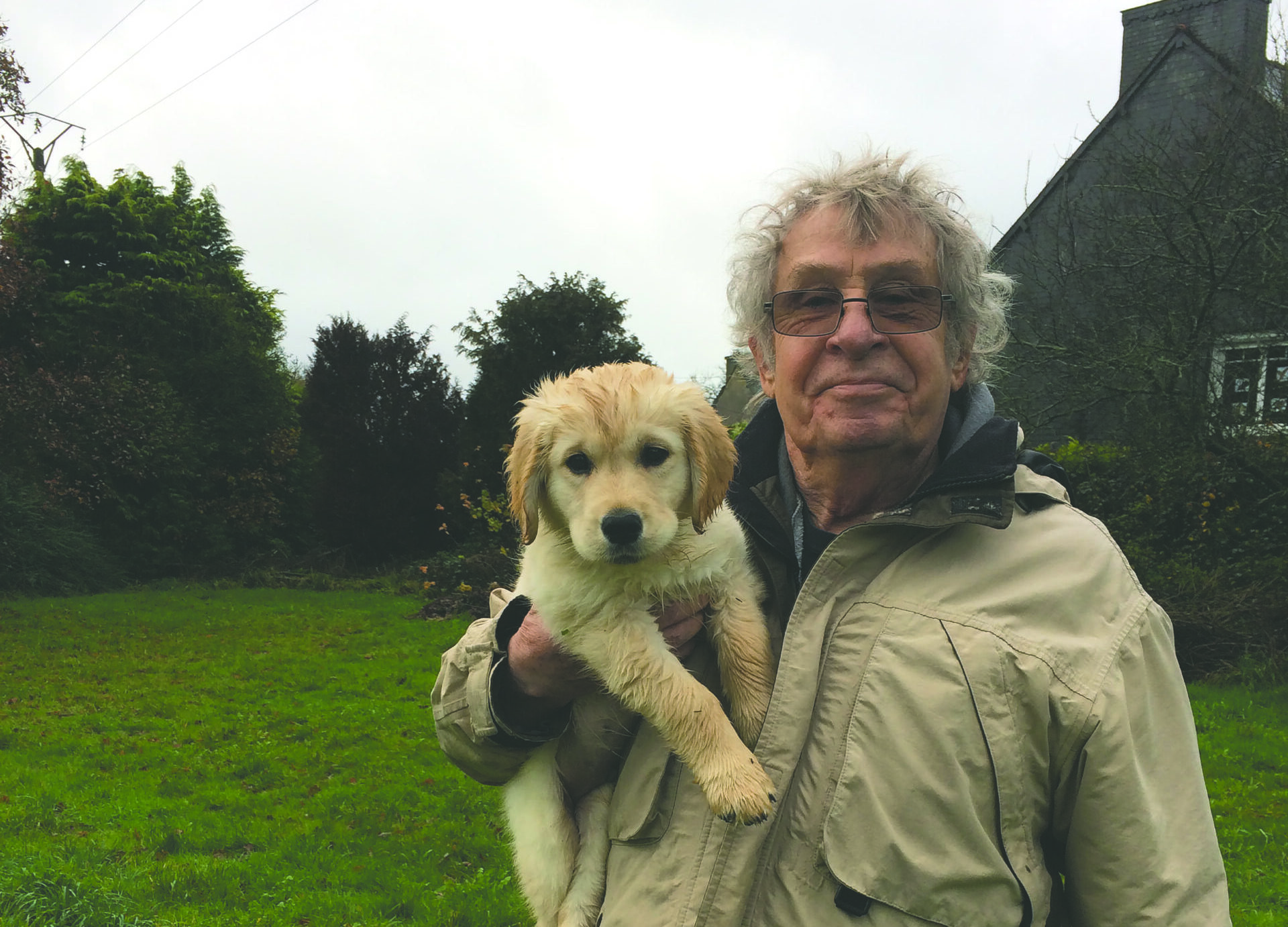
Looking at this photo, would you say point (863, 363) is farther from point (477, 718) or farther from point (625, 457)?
point (477, 718)

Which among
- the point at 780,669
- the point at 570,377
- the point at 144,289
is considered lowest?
the point at 780,669

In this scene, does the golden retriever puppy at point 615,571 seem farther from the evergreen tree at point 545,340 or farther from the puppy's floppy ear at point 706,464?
the evergreen tree at point 545,340

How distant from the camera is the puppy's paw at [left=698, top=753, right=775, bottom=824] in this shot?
1698 millimetres

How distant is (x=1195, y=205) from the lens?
348 inches

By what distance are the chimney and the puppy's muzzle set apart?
13.4 m

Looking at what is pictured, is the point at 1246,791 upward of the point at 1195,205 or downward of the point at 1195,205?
downward

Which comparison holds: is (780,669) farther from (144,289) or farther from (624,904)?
(144,289)

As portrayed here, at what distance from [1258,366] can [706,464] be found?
8.97 metres

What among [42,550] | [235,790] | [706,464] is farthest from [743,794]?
[42,550]

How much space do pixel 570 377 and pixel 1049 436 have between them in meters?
12.0

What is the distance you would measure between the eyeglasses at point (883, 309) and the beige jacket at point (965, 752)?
14.1 inches

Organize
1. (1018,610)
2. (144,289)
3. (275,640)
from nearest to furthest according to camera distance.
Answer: (1018,610)
(275,640)
(144,289)

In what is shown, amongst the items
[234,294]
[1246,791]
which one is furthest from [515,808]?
[234,294]

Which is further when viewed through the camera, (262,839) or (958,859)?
(262,839)
